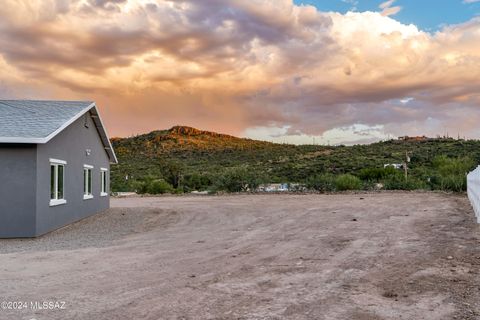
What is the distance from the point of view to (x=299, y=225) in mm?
15320

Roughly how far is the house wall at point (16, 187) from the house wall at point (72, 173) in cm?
21

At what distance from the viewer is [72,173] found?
17312 millimetres

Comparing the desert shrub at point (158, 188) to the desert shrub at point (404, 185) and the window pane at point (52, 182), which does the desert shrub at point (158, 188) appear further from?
the window pane at point (52, 182)

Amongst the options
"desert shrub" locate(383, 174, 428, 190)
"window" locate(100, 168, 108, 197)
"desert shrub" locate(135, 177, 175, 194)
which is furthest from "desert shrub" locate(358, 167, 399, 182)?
"window" locate(100, 168, 108, 197)

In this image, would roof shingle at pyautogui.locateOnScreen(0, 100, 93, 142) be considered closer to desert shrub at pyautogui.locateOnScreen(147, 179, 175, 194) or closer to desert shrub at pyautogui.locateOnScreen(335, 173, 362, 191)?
desert shrub at pyautogui.locateOnScreen(147, 179, 175, 194)

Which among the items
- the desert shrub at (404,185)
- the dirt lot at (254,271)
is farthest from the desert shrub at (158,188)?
the dirt lot at (254,271)

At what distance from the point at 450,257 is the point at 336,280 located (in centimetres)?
303

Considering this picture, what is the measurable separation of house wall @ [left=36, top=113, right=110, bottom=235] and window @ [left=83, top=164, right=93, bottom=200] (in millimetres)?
225

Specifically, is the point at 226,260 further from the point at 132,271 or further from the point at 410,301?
the point at 410,301

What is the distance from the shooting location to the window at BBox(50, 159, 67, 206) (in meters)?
15.3

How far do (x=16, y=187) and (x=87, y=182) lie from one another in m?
6.21

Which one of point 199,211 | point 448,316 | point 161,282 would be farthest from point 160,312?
point 199,211

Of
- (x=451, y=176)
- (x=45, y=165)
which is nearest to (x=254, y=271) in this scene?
(x=45, y=165)

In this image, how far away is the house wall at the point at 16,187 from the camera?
13664 millimetres
